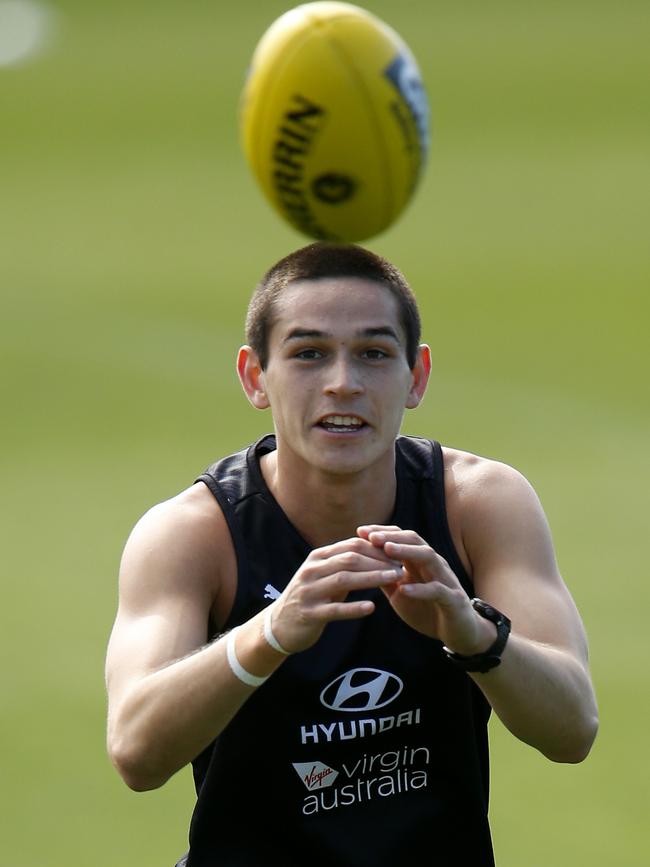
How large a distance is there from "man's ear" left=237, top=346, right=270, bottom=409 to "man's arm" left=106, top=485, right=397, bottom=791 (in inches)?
11.8

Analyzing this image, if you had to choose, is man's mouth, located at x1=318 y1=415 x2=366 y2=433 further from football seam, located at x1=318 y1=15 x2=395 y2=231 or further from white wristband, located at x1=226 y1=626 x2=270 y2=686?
white wristband, located at x1=226 y1=626 x2=270 y2=686

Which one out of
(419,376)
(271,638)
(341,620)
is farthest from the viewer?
(419,376)

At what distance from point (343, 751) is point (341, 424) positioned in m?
0.87

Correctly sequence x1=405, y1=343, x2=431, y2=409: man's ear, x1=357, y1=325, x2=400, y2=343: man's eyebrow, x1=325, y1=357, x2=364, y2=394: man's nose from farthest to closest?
x1=405, y1=343, x2=431, y2=409: man's ear, x1=357, y1=325, x2=400, y2=343: man's eyebrow, x1=325, y1=357, x2=364, y2=394: man's nose

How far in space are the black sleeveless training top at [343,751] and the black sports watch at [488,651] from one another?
1.58 ft

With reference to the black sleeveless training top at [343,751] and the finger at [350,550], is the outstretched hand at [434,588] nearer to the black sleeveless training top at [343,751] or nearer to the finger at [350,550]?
the finger at [350,550]

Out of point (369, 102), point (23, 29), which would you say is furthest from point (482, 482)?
point (23, 29)

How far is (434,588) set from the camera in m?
3.71

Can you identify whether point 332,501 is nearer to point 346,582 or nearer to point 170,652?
point 170,652

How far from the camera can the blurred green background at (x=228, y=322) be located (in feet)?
22.1

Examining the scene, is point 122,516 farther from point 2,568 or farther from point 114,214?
point 114,214

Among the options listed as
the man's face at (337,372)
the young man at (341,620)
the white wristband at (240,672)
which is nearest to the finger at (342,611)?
the white wristband at (240,672)

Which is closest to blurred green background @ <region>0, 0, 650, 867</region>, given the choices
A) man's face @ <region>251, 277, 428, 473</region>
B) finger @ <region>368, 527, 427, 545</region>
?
man's face @ <region>251, 277, 428, 473</region>

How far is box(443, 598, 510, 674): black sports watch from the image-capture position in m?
3.88
